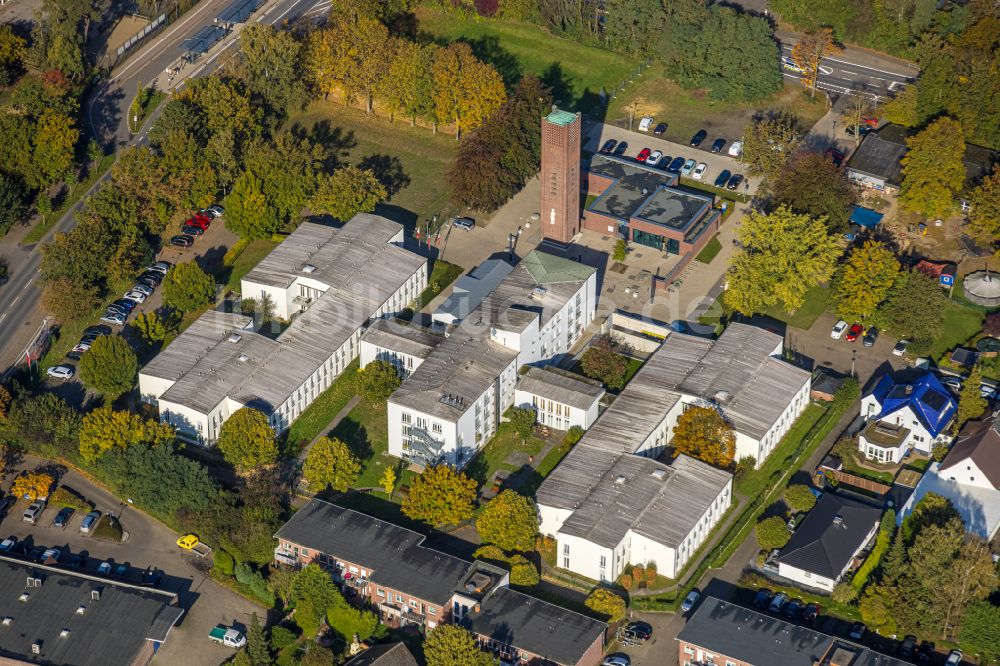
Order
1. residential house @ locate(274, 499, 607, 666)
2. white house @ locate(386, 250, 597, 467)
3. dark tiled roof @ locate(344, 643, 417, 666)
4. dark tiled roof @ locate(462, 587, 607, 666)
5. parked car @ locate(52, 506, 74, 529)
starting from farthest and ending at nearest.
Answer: white house @ locate(386, 250, 597, 467), parked car @ locate(52, 506, 74, 529), residential house @ locate(274, 499, 607, 666), dark tiled roof @ locate(462, 587, 607, 666), dark tiled roof @ locate(344, 643, 417, 666)

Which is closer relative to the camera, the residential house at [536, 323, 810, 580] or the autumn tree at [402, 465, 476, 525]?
the residential house at [536, 323, 810, 580]

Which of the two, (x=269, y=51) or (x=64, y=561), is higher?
(x=269, y=51)

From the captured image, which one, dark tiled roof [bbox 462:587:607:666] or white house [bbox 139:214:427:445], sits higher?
white house [bbox 139:214:427:445]

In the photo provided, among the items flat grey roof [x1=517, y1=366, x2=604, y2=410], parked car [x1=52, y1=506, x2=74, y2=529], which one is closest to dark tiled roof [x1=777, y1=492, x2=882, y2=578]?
flat grey roof [x1=517, y1=366, x2=604, y2=410]

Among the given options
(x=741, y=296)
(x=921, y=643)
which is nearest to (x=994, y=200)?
(x=741, y=296)

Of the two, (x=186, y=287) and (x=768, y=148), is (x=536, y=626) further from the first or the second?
(x=768, y=148)

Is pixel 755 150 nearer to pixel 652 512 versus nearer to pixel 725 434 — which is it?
pixel 725 434

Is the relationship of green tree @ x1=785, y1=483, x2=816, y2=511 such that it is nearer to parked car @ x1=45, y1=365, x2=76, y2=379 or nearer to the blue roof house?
the blue roof house

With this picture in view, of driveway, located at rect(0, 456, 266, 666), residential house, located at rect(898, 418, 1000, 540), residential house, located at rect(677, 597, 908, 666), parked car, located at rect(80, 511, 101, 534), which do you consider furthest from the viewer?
parked car, located at rect(80, 511, 101, 534)

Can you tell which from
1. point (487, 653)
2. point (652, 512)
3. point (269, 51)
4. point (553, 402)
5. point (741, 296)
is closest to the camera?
point (487, 653)
